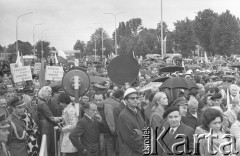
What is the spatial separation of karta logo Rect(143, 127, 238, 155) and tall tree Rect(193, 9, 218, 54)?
204 ft

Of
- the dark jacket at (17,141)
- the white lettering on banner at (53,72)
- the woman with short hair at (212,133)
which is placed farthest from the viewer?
the white lettering on banner at (53,72)

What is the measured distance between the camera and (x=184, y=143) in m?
6.12

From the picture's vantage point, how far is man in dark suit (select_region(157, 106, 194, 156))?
6125 millimetres

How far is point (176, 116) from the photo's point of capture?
6.40 meters

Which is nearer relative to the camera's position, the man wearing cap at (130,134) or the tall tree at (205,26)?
the man wearing cap at (130,134)

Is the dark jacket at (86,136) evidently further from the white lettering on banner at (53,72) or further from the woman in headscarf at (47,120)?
the white lettering on banner at (53,72)

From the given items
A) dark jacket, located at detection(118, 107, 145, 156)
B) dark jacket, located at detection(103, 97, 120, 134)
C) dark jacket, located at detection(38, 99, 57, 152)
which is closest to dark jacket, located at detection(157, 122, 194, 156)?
dark jacket, located at detection(118, 107, 145, 156)

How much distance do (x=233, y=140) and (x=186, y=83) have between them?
6191 millimetres

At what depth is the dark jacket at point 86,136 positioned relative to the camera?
841cm

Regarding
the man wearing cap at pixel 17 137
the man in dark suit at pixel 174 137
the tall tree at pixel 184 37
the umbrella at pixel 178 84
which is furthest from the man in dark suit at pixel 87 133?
the tall tree at pixel 184 37

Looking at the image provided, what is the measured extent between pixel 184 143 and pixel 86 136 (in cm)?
281

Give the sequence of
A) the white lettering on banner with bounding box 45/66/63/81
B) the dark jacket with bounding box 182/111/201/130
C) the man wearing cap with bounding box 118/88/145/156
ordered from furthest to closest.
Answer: the white lettering on banner with bounding box 45/66/63/81 < the dark jacket with bounding box 182/111/201/130 < the man wearing cap with bounding box 118/88/145/156

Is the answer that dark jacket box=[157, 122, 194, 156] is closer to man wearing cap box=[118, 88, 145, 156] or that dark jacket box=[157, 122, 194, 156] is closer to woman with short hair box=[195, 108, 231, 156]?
woman with short hair box=[195, 108, 231, 156]

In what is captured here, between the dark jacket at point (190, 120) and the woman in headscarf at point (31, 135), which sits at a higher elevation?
the dark jacket at point (190, 120)
